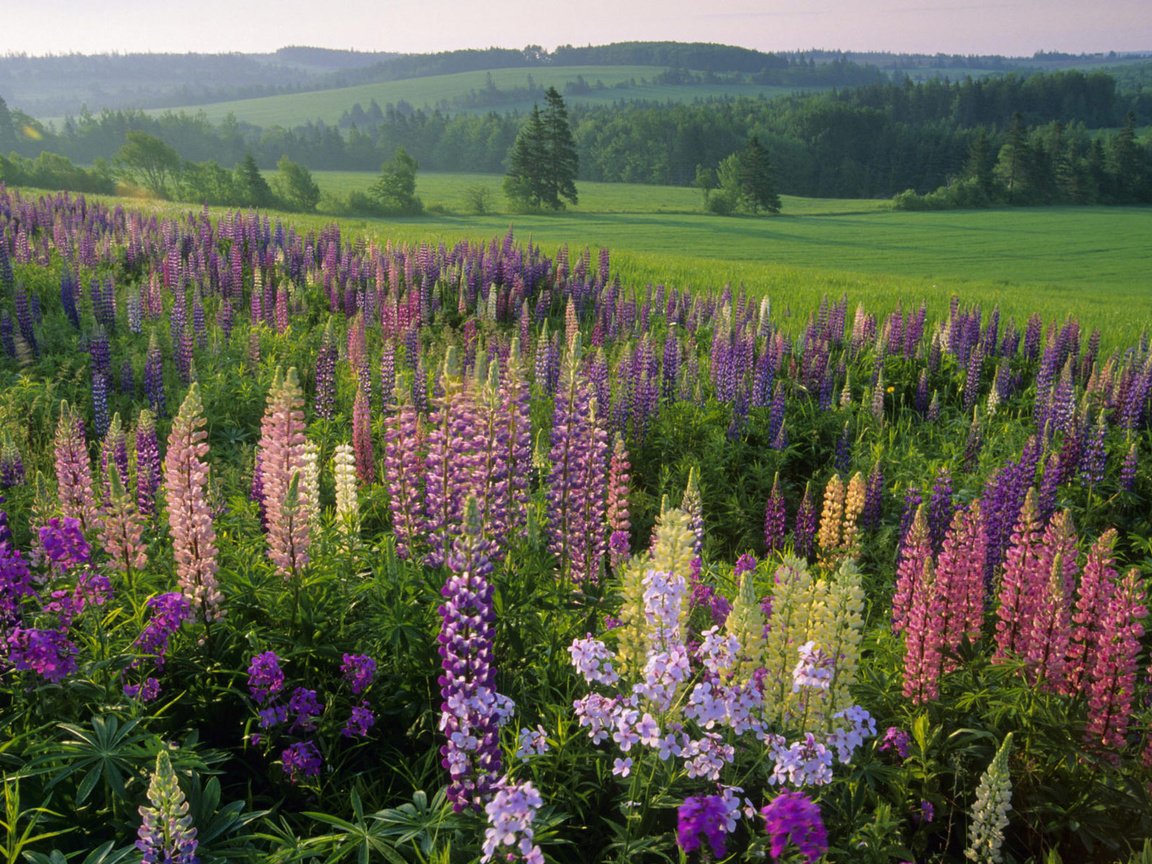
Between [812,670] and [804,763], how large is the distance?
30 cm

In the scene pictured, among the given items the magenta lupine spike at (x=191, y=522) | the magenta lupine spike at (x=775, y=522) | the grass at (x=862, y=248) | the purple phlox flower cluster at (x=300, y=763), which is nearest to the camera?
the purple phlox flower cluster at (x=300, y=763)

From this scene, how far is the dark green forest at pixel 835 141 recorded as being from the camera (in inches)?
3063

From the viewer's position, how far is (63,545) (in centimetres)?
369

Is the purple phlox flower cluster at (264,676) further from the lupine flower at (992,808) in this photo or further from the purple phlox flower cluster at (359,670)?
the lupine flower at (992,808)

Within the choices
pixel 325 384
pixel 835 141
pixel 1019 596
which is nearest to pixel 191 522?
pixel 1019 596

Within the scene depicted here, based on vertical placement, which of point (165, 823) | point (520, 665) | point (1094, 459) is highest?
point (165, 823)

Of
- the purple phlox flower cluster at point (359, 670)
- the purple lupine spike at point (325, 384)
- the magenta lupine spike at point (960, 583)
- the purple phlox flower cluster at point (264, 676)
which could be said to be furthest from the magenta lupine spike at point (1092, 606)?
the purple lupine spike at point (325, 384)

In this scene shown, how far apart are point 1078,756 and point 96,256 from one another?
1734cm

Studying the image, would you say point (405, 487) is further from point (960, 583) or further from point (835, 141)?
point (835, 141)

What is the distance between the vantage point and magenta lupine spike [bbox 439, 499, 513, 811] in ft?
8.89

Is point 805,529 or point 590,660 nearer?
point 590,660

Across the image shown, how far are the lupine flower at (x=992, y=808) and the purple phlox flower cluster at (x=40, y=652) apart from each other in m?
3.51

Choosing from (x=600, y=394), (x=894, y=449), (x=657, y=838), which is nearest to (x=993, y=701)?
(x=657, y=838)

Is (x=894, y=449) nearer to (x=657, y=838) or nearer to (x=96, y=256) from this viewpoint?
(x=657, y=838)
